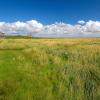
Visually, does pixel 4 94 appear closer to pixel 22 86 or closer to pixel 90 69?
pixel 22 86

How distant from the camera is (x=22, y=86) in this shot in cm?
1130

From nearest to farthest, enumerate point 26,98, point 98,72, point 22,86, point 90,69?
point 26,98, point 22,86, point 98,72, point 90,69

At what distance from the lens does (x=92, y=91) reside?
1007 cm

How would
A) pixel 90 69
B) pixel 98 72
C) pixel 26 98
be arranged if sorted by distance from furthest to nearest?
pixel 90 69 → pixel 98 72 → pixel 26 98

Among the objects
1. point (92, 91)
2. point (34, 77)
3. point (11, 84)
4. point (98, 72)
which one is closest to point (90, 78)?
point (98, 72)

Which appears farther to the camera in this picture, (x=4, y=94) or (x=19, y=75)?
(x=19, y=75)

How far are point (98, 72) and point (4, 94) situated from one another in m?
5.54

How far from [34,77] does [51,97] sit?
3.49 metres

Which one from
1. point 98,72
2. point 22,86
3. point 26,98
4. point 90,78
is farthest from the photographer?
point 98,72

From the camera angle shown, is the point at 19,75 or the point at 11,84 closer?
the point at 11,84

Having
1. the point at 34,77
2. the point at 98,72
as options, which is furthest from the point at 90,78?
the point at 34,77

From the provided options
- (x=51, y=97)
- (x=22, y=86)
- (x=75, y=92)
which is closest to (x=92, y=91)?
(x=75, y=92)

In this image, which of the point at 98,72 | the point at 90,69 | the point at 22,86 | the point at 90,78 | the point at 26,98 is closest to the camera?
the point at 26,98

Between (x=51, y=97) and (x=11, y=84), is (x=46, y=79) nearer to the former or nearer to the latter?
(x=11, y=84)
